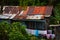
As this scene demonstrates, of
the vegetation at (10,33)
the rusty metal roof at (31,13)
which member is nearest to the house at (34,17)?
the rusty metal roof at (31,13)

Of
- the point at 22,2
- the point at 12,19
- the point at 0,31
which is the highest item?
the point at 22,2

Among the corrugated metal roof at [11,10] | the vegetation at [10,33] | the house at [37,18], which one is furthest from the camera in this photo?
the corrugated metal roof at [11,10]

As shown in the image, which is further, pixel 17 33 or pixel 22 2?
pixel 17 33

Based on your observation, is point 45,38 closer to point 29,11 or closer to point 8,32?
point 29,11

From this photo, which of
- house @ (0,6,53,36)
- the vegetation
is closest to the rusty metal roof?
house @ (0,6,53,36)

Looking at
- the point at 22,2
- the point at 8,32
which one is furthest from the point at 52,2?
the point at 8,32

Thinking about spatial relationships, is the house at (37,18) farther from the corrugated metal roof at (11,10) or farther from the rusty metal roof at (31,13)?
the corrugated metal roof at (11,10)

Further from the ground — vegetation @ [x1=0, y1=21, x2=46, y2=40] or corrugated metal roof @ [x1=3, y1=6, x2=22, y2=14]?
vegetation @ [x1=0, y1=21, x2=46, y2=40]

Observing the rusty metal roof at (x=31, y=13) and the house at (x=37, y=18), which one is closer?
the house at (x=37, y=18)

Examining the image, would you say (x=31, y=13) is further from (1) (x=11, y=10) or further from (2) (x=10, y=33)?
(2) (x=10, y=33)

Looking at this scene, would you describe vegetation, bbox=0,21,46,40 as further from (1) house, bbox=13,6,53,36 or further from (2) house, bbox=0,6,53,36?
(1) house, bbox=13,6,53,36

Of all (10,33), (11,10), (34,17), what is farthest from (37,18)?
(10,33)
